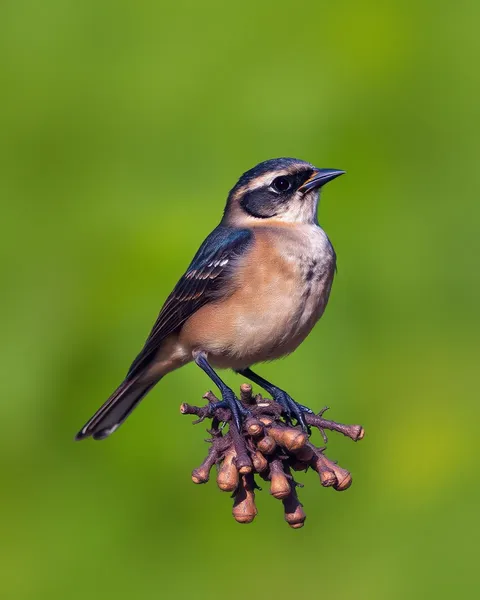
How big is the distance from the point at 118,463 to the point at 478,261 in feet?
10.9

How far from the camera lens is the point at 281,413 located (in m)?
4.21

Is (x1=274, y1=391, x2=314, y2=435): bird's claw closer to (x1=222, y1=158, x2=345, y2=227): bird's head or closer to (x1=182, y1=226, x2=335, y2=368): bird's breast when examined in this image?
(x1=182, y1=226, x2=335, y2=368): bird's breast

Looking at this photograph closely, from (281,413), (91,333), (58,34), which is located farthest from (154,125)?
(281,413)

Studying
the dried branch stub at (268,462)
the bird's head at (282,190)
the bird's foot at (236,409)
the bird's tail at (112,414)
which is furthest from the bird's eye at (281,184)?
the dried branch stub at (268,462)

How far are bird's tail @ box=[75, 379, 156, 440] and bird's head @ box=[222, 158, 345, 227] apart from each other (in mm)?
1215

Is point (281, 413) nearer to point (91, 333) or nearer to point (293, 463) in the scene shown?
point (293, 463)

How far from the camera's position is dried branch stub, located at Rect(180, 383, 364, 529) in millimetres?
3594

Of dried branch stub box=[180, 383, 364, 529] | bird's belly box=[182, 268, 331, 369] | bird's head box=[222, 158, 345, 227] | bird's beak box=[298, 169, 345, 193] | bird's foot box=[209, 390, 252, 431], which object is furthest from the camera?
bird's head box=[222, 158, 345, 227]

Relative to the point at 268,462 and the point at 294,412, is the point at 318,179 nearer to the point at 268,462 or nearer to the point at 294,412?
the point at 294,412

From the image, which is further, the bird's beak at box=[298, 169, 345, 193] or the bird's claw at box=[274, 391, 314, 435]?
the bird's beak at box=[298, 169, 345, 193]

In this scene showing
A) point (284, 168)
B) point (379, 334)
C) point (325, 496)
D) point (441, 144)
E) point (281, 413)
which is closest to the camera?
point (281, 413)

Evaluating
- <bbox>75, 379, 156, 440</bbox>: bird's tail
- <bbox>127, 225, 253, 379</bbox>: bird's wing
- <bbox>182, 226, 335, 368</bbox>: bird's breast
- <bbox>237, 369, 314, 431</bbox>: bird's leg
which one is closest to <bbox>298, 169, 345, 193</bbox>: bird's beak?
<bbox>182, 226, 335, 368</bbox>: bird's breast

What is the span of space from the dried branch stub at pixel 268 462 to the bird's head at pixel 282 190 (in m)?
2.28

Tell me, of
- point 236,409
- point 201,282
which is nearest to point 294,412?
point 236,409
